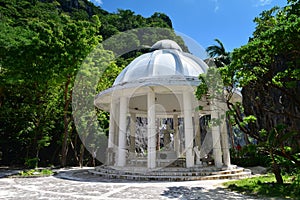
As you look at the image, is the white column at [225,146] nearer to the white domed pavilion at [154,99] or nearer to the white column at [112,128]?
the white domed pavilion at [154,99]

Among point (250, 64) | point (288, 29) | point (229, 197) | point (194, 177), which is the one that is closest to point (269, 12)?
point (250, 64)

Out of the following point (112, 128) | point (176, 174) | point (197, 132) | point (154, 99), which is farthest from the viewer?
point (197, 132)

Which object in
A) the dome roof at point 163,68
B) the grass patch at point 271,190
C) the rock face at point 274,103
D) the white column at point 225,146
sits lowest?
Answer: the grass patch at point 271,190

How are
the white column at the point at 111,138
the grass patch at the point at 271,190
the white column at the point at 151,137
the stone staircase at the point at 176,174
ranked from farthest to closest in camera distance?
the white column at the point at 111,138, the white column at the point at 151,137, the stone staircase at the point at 176,174, the grass patch at the point at 271,190

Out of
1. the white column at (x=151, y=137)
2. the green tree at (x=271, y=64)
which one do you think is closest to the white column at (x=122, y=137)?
the white column at (x=151, y=137)

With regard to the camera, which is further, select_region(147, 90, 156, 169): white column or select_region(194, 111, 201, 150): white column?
select_region(194, 111, 201, 150): white column

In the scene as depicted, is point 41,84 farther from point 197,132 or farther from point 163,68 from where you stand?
point 197,132

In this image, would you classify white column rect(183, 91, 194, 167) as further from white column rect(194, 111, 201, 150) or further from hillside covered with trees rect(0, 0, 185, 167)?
hillside covered with trees rect(0, 0, 185, 167)

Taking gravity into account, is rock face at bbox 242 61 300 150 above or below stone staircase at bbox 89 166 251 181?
above

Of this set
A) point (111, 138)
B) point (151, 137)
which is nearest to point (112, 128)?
point (111, 138)

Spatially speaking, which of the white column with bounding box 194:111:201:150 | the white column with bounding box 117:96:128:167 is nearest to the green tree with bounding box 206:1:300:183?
the white column with bounding box 117:96:128:167

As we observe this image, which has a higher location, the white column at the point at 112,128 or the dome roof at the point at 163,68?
the dome roof at the point at 163,68

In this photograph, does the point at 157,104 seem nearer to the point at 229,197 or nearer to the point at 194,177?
the point at 194,177

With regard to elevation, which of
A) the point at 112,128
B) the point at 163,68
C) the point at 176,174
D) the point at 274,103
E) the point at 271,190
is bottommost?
the point at 271,190
